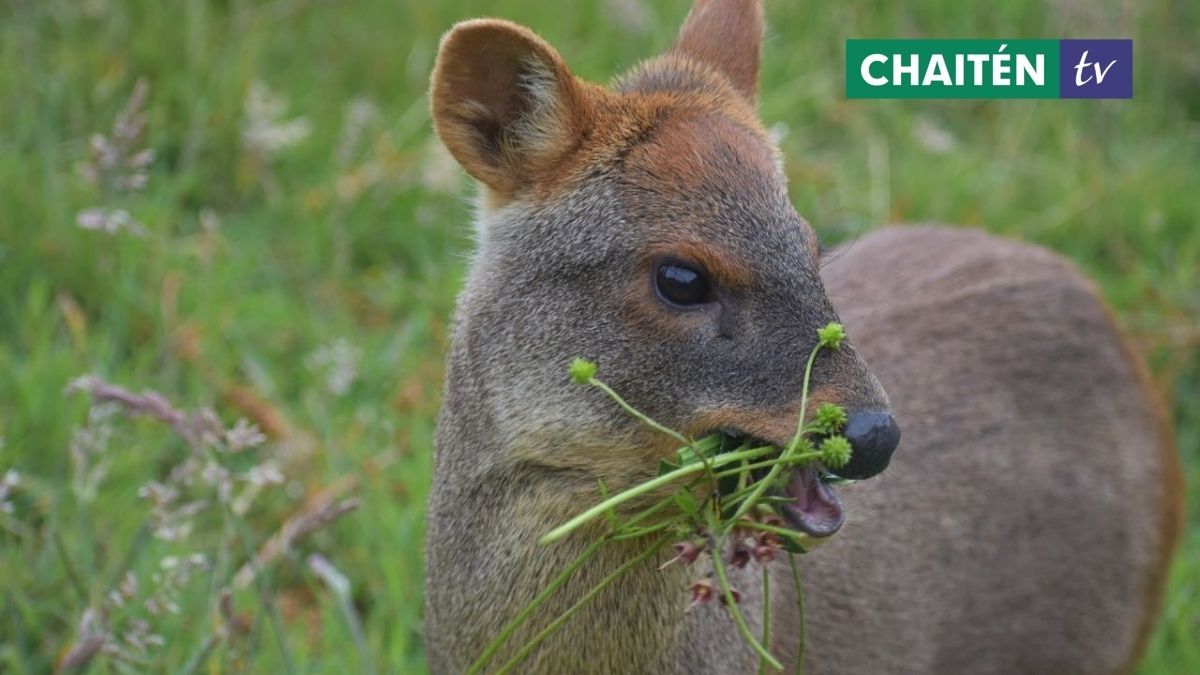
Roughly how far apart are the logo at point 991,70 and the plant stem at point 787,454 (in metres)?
3.50

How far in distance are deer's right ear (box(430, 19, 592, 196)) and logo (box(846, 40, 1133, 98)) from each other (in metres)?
3.05

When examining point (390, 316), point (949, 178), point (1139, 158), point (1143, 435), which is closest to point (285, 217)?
point (390, 316)

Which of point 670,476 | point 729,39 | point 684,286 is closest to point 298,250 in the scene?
point 729,39

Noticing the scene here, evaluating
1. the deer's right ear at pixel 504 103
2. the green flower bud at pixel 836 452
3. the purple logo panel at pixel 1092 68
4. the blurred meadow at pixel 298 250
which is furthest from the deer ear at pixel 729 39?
the purple logo panel at pixel 1092 68

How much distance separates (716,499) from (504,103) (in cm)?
99

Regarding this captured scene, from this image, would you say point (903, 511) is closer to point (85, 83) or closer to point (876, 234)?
Answer: point (876, 234)

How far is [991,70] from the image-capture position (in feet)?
21.8

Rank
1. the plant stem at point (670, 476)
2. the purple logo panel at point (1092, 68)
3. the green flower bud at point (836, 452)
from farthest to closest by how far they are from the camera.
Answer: the purple logo panel at point (1092, 68), the plant stem at point (670, 476), the green flower bud at point (836, 452)

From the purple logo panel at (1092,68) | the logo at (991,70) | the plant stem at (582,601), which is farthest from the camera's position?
the purple logo panel at (1092,68)

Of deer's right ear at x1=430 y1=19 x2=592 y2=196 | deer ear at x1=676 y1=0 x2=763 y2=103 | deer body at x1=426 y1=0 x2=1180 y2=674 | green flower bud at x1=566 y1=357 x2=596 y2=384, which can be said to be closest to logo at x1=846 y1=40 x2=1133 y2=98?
deer body at x1=426 y1=0 x2=1180 y2=674

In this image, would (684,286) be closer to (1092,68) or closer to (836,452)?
(836,452)

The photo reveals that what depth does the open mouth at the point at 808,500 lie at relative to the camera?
2926mm

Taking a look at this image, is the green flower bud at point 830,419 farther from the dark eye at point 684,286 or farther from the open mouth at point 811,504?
the dark eye at point 684,286

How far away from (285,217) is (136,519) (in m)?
1.68
